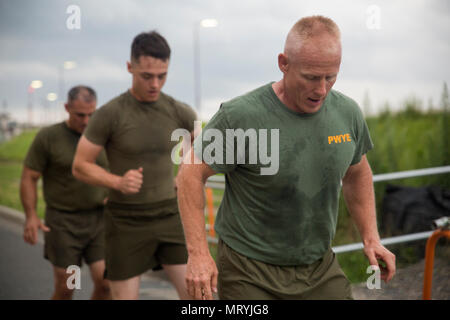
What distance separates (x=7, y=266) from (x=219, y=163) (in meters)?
6.66

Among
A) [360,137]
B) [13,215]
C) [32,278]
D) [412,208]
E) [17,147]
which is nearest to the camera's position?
[360,137]

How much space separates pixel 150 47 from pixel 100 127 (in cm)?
71

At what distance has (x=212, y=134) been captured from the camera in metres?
2.72

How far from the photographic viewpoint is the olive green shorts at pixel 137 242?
434cm

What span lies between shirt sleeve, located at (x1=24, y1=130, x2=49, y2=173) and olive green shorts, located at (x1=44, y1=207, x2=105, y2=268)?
0.44 meters

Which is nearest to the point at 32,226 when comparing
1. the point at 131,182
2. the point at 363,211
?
the point at 131,182

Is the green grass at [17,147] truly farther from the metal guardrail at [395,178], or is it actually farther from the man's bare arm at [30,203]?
the metal guardrail at [395,178]

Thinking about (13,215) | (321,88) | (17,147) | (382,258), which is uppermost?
(321,88)

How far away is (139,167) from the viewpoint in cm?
432

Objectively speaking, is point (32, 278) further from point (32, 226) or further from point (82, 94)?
point (82, 94)

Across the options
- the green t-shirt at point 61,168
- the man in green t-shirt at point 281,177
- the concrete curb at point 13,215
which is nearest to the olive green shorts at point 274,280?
the man in green t-shirt at point 281,177

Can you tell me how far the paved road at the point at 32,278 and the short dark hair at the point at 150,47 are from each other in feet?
9.41

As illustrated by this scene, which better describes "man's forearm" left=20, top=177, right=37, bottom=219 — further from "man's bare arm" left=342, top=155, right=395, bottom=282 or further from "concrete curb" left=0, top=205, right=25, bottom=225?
"concrete curb" left=0, top=205, right=25, bottom=225
